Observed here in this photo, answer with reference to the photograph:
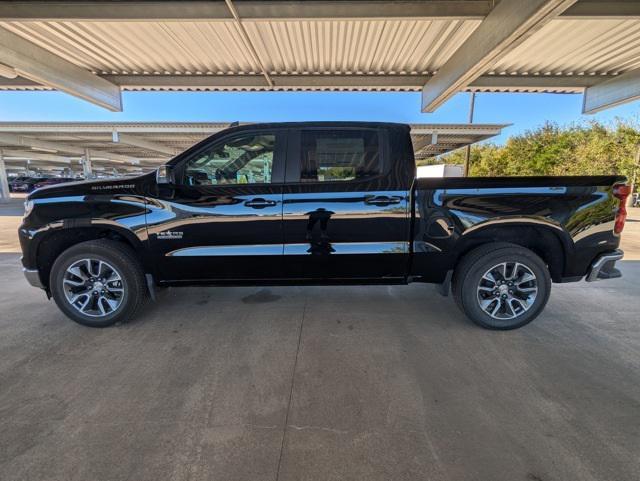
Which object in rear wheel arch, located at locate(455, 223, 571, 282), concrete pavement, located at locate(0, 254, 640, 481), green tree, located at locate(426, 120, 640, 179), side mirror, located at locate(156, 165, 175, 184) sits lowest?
concrete pavement, located at locate(0, 254, 640, 481)

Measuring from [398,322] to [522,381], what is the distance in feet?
4.23

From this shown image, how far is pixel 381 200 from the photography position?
3338 millimetres

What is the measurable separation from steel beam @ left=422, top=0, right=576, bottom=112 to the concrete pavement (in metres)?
3.88

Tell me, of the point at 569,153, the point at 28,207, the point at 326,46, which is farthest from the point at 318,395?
the point at 569,153

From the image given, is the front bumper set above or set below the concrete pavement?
above

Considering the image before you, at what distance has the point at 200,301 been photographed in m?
4.29

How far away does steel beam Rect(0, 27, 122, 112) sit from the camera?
5895mm

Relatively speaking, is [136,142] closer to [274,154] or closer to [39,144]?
[39,144]

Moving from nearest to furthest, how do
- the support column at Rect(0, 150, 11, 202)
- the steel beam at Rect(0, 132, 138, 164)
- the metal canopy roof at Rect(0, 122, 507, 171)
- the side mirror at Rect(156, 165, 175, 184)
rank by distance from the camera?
the side mirror at Rect(156, 165, 175, 184), the metal canopy roof at Rect(0, 122, 507, 171), the steel beam at Rect(0, 132, 138, 164), the support column at Rect(0, 150, 11, 202)

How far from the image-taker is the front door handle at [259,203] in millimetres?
3330

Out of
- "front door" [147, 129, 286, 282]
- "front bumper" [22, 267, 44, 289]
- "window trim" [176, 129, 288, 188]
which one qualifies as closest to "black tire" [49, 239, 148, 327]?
"front bumper" [22, 267, 44, 289]

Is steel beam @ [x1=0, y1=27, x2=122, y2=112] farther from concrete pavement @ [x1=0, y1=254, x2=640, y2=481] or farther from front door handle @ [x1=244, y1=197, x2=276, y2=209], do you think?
front door handle @ [x1=244, y1=197, x2=276, y2=209]

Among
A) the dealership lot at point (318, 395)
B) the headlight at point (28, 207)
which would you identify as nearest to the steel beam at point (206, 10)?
the headlight at point (28, 207)

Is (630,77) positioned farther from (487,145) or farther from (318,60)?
(487,145)
